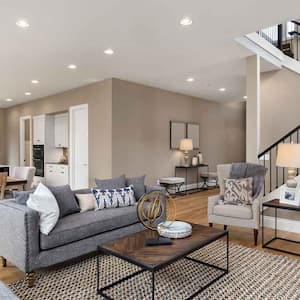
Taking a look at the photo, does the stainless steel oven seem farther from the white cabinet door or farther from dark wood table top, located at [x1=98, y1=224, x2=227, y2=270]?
dark wood table top, located at [x1=98, y1=224, x2=227, y2=270]

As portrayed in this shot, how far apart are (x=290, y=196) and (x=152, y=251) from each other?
7.41 feet

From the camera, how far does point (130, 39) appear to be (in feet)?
12.6

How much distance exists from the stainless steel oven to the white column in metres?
6.14

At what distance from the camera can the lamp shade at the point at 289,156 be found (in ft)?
10.7

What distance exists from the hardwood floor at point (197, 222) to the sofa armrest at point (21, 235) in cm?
21

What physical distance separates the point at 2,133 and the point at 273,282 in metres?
10.4

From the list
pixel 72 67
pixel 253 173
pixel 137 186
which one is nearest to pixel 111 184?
pixel 137 186

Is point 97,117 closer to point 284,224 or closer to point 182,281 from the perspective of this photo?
point 284,224

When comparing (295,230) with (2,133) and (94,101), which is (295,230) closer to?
(94,101)

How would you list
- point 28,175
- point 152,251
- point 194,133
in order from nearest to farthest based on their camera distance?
1. point 152,251
2. point 28,175
3. point 194,133

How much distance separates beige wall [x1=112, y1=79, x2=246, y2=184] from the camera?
607 centimetres

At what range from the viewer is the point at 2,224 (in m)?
2.69

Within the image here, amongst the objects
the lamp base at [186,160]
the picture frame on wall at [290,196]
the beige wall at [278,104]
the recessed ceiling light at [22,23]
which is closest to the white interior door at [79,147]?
the lamp base at [186,160]

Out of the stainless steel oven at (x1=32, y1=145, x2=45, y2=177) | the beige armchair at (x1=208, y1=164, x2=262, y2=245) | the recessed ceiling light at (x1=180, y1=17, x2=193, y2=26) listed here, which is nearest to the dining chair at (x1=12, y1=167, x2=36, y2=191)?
the stainless steel oven at (x1=32, y1=145, x2=45, y2=177)
